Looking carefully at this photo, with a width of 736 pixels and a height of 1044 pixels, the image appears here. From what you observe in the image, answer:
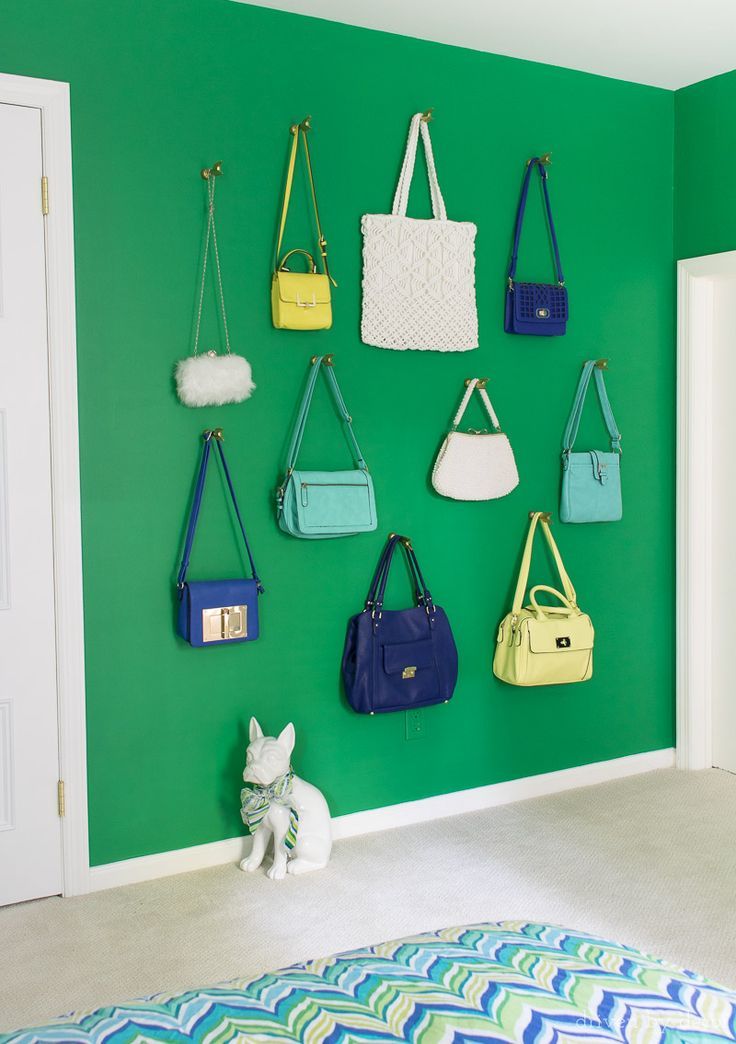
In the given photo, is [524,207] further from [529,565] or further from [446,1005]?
[446,1005]

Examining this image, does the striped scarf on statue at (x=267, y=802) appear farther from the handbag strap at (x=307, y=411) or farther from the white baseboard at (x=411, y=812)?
the handbag strap at (x=307, y=411)

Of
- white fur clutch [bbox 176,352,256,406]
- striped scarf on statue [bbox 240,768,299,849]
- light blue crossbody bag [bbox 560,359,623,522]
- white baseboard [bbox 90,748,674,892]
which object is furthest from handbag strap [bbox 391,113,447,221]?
white baseboard [bbox 90,748,674,892]

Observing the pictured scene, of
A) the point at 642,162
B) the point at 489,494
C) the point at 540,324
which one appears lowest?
the point at 489,494

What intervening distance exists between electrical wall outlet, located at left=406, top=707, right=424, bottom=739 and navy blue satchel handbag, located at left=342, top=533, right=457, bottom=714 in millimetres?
105

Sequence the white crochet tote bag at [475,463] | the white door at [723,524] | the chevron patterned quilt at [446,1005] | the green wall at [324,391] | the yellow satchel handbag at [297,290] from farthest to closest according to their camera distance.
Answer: the white door at [723,524], the white crochet tote bag at [475,463], the yellow satchel handbag at [297,290], the green wall at [324,391], the chevron patterned quilt at [446,1005]

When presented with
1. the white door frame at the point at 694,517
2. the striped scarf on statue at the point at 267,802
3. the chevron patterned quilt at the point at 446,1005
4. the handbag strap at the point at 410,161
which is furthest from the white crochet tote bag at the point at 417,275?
the chevron patterned quilt at the point at 446,1005

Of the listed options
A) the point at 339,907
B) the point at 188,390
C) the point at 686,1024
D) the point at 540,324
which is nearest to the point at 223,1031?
the point at 686,1024

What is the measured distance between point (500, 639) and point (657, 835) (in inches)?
30.5

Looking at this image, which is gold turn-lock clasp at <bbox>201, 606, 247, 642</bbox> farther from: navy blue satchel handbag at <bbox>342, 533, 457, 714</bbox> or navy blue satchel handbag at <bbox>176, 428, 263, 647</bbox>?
navy blue satchel handbag at <bbox>342, 533, 457, 714</bbox>

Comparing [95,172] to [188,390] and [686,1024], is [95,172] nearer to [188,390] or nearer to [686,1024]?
[188,390]

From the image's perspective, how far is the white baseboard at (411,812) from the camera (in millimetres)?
2781

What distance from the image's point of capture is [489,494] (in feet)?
10.6

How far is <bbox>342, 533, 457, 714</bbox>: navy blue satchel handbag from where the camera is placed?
3016mm

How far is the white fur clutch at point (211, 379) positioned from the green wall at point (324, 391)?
59 millimetres
